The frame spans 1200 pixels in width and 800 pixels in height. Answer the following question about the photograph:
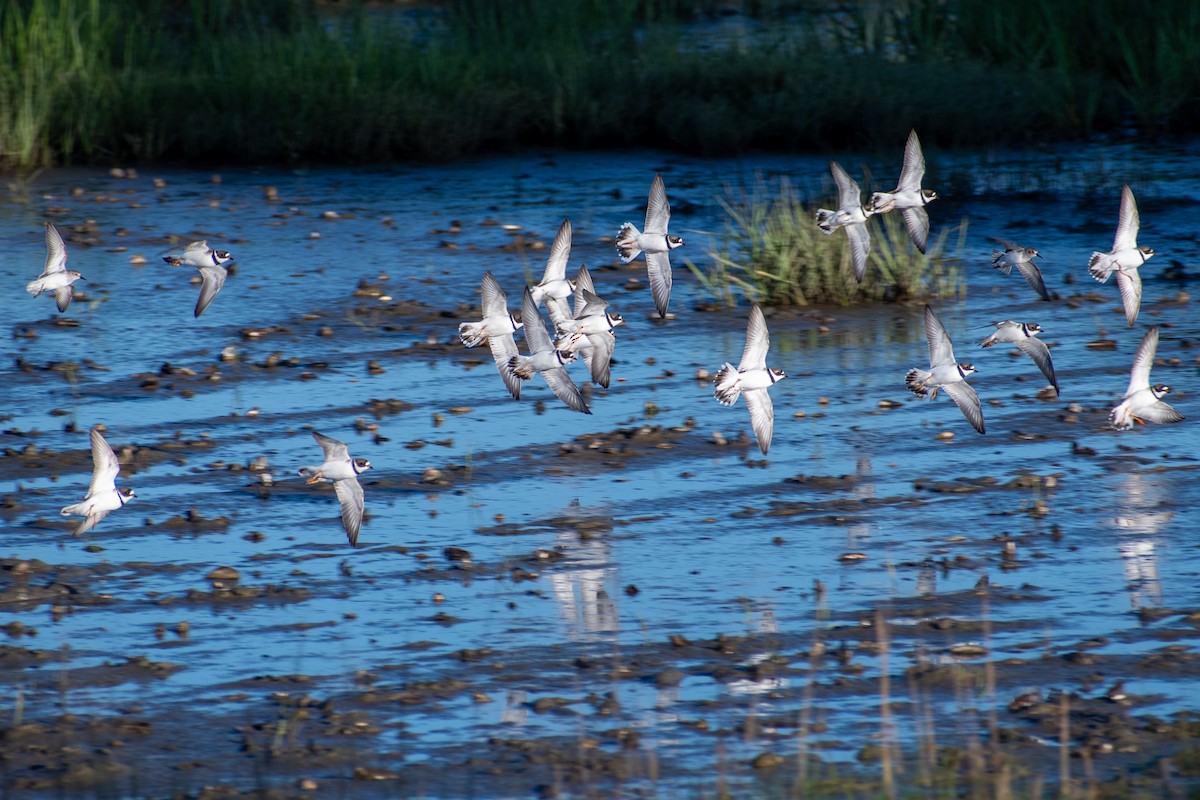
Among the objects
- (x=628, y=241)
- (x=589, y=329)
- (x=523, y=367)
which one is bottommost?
(x=523, y=367)

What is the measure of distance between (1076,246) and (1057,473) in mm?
5559

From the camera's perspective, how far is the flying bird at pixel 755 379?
8258 mm

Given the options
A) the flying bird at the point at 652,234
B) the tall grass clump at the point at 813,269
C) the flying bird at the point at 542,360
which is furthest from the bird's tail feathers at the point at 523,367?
the tall grass clump at the point at 813,269

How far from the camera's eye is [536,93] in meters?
17.6

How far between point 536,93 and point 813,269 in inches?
253

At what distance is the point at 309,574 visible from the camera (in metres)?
7.22

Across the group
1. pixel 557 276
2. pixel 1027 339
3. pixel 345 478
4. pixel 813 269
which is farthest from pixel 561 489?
pixel 813 269

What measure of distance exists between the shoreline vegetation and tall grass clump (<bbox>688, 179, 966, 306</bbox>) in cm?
471

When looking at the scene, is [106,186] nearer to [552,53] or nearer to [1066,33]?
[552,53]

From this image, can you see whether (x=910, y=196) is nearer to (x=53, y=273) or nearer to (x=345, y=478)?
(x=345, y=478)

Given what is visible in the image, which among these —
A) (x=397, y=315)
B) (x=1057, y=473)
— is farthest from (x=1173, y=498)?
(x=397, y=315)

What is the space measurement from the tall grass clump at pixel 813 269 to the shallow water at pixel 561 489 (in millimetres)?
170

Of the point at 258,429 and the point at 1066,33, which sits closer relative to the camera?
the point at 258,429

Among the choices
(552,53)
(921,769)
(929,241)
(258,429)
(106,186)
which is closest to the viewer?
(921,769)
